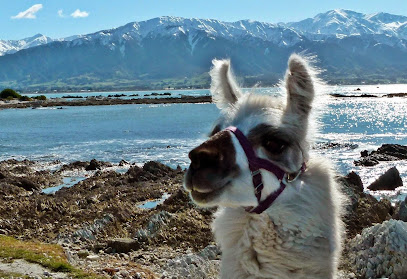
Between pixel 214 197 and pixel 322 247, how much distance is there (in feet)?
2.97

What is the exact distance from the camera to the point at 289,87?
321 cm

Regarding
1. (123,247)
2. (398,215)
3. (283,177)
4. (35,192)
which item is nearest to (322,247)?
(283,177)

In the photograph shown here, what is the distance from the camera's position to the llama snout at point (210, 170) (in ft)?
9.20

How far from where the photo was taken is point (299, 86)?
3.16m

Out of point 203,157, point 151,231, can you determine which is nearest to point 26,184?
point 151,231

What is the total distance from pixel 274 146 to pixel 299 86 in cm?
47

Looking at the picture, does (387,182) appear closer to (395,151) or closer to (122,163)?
(395,151)

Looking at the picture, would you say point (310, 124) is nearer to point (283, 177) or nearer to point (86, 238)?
point (283, 177)

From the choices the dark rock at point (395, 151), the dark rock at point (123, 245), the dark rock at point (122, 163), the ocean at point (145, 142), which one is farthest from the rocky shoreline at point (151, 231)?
the dark rock at point (395, 151)

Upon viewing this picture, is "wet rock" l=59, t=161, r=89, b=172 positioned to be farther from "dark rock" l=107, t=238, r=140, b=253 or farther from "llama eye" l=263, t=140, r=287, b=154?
"llama eye" l=263, t=140, r=287, b=154

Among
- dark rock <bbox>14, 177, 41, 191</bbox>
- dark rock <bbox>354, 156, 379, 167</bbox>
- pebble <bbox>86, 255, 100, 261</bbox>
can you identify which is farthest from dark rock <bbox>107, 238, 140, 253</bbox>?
dark rock <bbox>354, 156, 379, 167</bbox>

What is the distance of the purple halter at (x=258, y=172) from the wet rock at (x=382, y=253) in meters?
5.31

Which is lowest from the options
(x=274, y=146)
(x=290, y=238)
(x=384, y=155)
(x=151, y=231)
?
(x=384, y=155)

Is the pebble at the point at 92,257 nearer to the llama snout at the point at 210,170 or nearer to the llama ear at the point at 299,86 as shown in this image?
the llama snout at the point at 210,170
